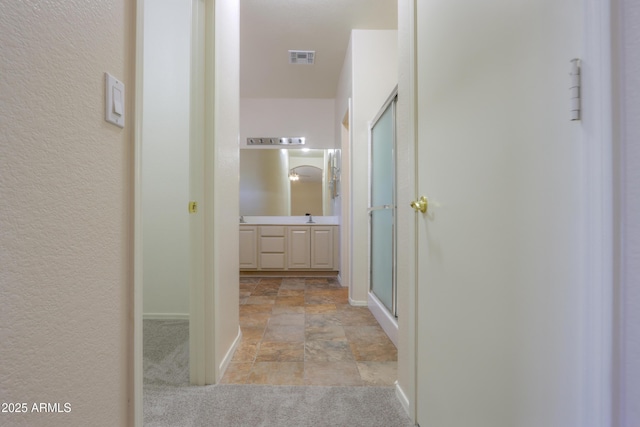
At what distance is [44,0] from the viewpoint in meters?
0.52

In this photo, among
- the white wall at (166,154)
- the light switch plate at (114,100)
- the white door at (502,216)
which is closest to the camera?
the white door at (502,216)

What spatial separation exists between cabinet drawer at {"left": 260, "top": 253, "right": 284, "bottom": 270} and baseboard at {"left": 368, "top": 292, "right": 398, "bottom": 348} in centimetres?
185

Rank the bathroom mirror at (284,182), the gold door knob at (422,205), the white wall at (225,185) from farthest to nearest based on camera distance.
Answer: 1. the bathroom mirror at (284,182)
2. the white wall at (225,185)
3. the gold door knob at (422,205)

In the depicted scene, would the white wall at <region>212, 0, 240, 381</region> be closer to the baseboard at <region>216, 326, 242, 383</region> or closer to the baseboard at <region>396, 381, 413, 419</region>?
the baseboard at <region>216, 326, 242, 383</region>

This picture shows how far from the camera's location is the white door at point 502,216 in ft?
1.72

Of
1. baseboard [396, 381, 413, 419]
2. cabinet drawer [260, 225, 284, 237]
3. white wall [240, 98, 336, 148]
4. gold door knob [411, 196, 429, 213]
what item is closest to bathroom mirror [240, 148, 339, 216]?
white wall [240, 98, 336, 148]

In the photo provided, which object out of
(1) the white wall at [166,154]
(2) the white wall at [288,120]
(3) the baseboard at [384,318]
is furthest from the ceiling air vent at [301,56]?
(3) the baseboard at [384,318]

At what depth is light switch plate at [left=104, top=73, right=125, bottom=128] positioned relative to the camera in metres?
0.67

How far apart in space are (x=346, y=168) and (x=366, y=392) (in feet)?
8.97

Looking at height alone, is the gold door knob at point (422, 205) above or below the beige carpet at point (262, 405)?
above

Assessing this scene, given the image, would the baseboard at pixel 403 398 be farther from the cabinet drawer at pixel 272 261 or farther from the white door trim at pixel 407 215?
the cabinet drawer at pixel 272 261

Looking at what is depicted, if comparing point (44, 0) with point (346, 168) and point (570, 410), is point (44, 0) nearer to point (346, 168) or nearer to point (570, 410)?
point (570, 410)

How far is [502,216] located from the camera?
0.69 m

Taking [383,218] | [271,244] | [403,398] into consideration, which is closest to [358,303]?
[383,218]
